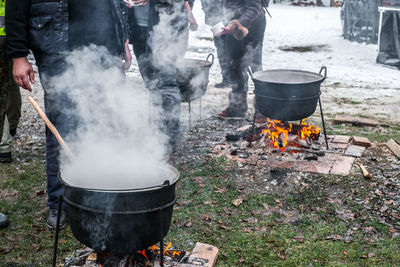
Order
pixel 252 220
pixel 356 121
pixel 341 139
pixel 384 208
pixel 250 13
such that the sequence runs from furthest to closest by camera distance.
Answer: pixel 356 121 → pixel 250 13 → pixel 341 139 → pixel 384 208 → pixel 252 220

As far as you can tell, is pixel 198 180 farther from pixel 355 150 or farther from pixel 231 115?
pixel 231 115

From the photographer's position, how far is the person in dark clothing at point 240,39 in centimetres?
596

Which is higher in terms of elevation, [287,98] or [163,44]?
[163,44]

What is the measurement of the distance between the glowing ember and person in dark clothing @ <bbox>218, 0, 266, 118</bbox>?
127 centimetres

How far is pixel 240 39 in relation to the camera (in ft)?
19.9

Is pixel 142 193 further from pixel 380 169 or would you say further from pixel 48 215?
pixel 380 169

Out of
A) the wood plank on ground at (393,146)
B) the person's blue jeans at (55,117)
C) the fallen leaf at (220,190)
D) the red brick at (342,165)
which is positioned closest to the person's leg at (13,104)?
the person's blue jeans at (55,117)

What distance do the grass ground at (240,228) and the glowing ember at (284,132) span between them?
36.7 inches

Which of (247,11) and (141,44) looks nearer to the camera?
(141,44)

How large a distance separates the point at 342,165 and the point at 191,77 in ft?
7.39

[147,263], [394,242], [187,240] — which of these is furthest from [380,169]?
[147,263]

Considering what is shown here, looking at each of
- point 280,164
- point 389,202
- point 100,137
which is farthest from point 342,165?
point 100,137

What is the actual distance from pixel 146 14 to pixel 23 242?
2900 mm

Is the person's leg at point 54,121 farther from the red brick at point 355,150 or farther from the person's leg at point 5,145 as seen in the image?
the red brick at point 355,150
